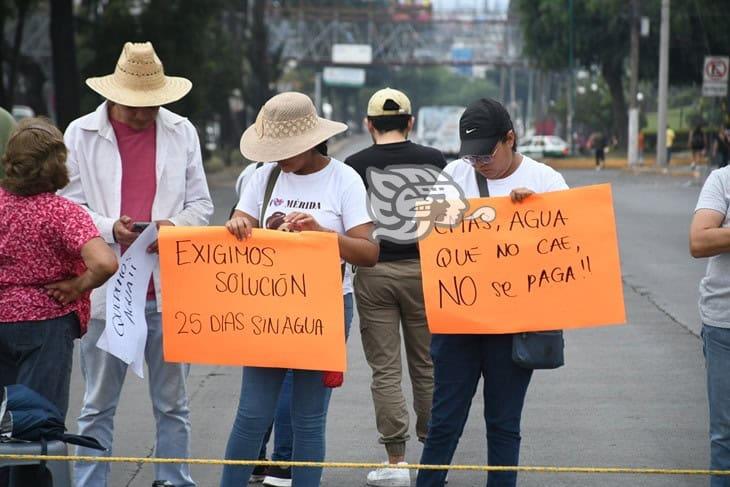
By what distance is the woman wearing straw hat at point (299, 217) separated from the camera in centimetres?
554

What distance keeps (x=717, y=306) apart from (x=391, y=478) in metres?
2.12

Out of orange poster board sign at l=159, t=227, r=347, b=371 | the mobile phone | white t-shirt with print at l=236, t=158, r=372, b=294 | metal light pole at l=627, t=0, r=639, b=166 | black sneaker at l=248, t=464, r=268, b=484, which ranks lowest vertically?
metal light pole at l=627, t=0, r=639, b=166

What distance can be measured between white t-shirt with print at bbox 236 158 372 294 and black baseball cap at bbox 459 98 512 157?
0.46 m

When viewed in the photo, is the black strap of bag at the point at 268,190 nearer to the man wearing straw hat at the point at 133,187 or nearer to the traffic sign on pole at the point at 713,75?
the man wearing straw hat at the point at 133,187

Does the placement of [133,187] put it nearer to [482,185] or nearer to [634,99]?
[482,185]

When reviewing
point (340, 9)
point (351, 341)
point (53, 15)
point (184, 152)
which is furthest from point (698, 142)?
point (340, 9)

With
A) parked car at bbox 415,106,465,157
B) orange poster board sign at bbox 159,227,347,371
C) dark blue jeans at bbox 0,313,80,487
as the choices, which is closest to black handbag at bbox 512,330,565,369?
orange poster board sign at bbox 159,227,347,371

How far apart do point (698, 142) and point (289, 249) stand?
4205cm

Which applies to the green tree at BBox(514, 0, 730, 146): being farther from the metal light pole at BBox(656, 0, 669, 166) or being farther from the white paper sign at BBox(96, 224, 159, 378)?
the white paper sign at BBox(96, 224, 159, 378)

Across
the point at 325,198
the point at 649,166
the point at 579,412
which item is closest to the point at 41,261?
the point at 325,198

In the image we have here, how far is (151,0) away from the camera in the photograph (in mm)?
38969

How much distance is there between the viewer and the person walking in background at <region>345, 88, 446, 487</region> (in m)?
7.18

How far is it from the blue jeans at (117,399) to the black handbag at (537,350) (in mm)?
1567

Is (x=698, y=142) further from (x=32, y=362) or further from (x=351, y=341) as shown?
(x=32, y=362)
